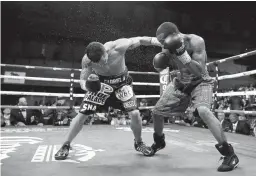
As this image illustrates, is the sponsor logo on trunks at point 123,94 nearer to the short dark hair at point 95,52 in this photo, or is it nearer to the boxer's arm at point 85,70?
the boxer's arm at point 85,70

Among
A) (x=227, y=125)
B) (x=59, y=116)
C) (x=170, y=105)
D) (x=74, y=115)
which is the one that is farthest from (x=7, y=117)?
(x=227, y=125)

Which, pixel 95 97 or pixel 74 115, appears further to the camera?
pixel 74 115

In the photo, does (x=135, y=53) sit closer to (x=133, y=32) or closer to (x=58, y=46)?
(x=133, y=32)

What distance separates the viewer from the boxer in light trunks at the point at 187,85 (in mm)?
1718

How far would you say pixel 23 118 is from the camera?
16.0 ft

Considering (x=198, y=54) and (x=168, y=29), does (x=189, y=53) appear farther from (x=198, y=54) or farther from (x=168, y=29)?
(x=168, y=29)

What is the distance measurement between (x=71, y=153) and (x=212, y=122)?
1.16 m

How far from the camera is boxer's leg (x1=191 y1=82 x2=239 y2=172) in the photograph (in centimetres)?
169

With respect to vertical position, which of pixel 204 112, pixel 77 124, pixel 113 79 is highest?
pixel 113 79

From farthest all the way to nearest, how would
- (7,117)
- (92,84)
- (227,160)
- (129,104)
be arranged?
1. (7,117)
2. (129,104)
3. (92,84)
4. (227,160)

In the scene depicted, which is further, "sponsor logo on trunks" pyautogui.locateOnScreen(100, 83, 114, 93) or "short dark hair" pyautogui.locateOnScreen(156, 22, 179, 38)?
"sponsor logo on trunks" pyautogui.locateOnScreen(100, 83, 114, 93)

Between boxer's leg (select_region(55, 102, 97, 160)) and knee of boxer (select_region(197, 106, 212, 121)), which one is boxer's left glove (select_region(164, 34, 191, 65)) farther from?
boxer's leg (select_region(55, 102, 97, 160))

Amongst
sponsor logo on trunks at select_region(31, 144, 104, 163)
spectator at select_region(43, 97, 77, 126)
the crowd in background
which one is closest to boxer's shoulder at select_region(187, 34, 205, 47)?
sponsor logo on trunks at select_region(31, 144, 104, 163)

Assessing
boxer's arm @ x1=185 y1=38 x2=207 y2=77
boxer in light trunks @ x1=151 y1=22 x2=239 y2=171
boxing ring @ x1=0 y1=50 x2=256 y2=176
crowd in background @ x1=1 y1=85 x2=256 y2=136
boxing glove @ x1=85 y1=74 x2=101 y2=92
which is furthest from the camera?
crowd in background @ x1=1 y1=85 x2=256 y2=136
